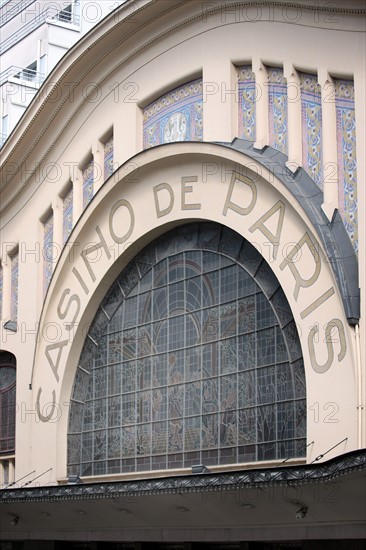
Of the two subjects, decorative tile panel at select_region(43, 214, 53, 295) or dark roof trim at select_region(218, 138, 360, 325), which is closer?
dark roof trim at select_region(218, 138, 360, 325)

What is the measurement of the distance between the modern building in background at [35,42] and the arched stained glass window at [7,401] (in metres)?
8.04

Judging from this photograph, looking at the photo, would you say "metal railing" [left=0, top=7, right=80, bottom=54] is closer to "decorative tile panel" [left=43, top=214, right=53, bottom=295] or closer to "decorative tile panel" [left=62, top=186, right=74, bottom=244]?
"decorative tile panel" [left=43, top=214, right=53, bottom=295]

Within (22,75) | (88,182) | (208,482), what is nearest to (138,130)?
(88,182)

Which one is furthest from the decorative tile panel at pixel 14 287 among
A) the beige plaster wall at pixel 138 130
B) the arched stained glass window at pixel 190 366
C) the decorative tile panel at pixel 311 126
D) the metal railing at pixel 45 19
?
the decorative tile panel at pixel 311 126

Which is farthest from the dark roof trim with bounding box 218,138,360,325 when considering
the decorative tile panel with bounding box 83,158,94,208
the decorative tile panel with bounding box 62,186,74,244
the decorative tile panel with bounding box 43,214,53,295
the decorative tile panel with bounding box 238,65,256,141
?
the decorative tile panel with bounding box 43,214,53,295

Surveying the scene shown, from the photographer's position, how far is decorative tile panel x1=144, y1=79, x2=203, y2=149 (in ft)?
86.0

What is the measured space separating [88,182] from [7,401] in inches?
247

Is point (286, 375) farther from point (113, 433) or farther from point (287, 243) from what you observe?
point (113, 433)

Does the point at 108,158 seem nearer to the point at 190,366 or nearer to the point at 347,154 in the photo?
the point at 190,366

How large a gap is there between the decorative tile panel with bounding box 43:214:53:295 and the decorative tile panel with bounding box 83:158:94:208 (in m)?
1.87

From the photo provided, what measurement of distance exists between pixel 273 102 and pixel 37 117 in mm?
8302

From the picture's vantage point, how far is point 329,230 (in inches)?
872

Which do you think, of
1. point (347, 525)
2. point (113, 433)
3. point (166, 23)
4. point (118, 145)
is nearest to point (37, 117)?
point (118, 145)

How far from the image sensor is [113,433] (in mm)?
27828
